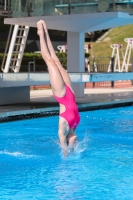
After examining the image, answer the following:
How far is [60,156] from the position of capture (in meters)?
9.50

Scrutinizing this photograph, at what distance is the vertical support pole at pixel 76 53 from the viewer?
19.0 meters

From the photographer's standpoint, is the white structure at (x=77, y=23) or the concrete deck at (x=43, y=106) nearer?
the concrete deck at (x=43, y=106)

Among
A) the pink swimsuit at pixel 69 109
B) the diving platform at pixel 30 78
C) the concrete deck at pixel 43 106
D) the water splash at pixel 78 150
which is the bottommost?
the concrete deck at pixel 43 106

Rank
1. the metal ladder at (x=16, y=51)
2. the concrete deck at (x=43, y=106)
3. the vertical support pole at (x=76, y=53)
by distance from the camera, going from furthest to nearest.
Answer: the metal ladder at (x=16, y=51) → the vertical support pole at (x=76, y=53) → the concrete deck at (x=43, y=106)

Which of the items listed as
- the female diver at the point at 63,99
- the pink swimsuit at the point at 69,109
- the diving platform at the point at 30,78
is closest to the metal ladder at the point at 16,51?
the diving platform at the point at 30,78

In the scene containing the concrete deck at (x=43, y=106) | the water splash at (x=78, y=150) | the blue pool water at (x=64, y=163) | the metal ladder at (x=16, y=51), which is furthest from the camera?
the metal ladder at (x=16, y=51)

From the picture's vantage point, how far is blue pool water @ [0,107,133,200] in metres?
7.19

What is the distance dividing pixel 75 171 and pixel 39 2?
10814 mm

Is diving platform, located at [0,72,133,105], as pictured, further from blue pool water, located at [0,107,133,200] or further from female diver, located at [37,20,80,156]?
female diver, located at [37,20,80,156]

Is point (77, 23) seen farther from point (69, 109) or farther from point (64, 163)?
point (69, 109)

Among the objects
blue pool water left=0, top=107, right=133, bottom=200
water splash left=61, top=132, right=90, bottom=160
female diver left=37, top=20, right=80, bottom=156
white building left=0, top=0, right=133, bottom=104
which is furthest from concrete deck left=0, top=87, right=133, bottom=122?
female diver left=37, top=20, right=80, bottom=156

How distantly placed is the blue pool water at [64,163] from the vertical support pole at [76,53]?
5215mm

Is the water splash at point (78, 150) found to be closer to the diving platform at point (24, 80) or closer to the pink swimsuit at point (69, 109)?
the pink swimsuit at point (69, 109)

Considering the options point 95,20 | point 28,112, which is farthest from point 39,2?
point 28,112
